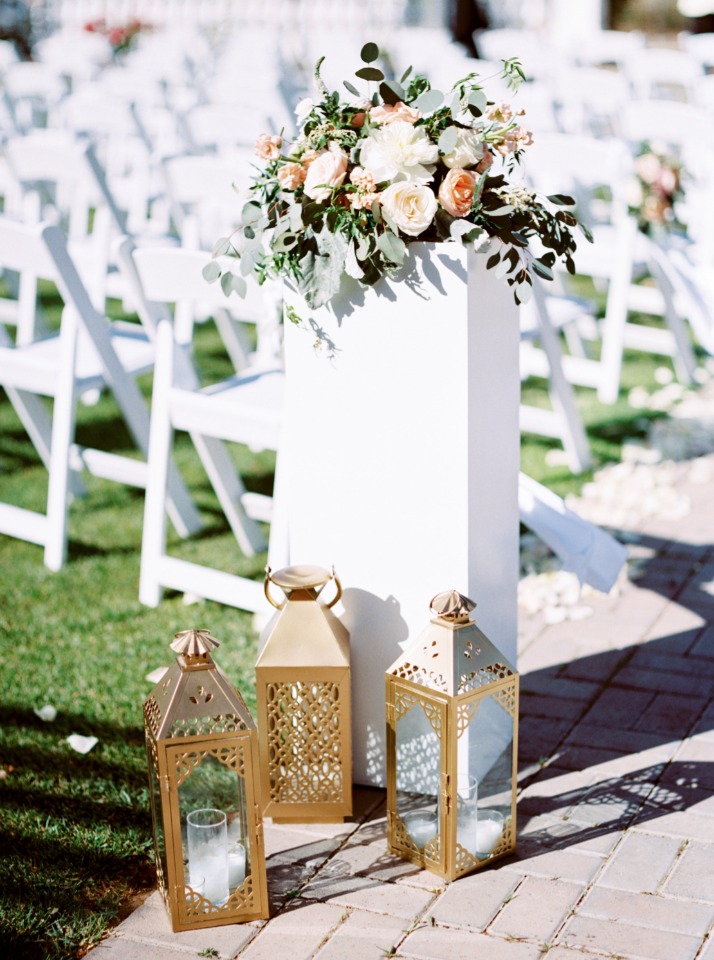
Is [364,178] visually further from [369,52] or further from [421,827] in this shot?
[421,827]

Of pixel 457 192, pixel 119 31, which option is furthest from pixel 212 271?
pixel 119 31

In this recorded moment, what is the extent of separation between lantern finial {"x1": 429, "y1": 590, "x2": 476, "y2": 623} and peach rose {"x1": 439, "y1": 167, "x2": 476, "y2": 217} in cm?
79

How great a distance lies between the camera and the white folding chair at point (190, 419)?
12.4 ft

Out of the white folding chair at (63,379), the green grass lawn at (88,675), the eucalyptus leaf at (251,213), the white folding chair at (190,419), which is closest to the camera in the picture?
the green grass lawn at (88,675)

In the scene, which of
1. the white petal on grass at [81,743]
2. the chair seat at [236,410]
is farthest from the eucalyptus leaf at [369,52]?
the white petal on grass at [81,743]

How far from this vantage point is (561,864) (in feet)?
9.08

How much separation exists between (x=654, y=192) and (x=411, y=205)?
3.07 meters

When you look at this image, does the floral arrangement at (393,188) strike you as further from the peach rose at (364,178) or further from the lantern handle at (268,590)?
the lantern handle at (268,590)

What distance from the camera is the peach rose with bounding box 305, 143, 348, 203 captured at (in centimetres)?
264

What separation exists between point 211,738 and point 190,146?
5.07 metres

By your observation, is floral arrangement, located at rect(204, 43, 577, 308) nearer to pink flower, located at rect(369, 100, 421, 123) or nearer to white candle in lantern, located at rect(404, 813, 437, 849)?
pink flower, located at rect(369, 100, 421, 123)

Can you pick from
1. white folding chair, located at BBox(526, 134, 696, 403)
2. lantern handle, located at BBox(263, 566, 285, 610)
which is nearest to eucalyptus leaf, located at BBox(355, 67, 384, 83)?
lantern handle, located at BBox(263, 566, 285, 610)

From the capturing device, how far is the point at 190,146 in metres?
6.94

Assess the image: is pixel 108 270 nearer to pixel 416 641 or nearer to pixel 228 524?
pixel 228 524
